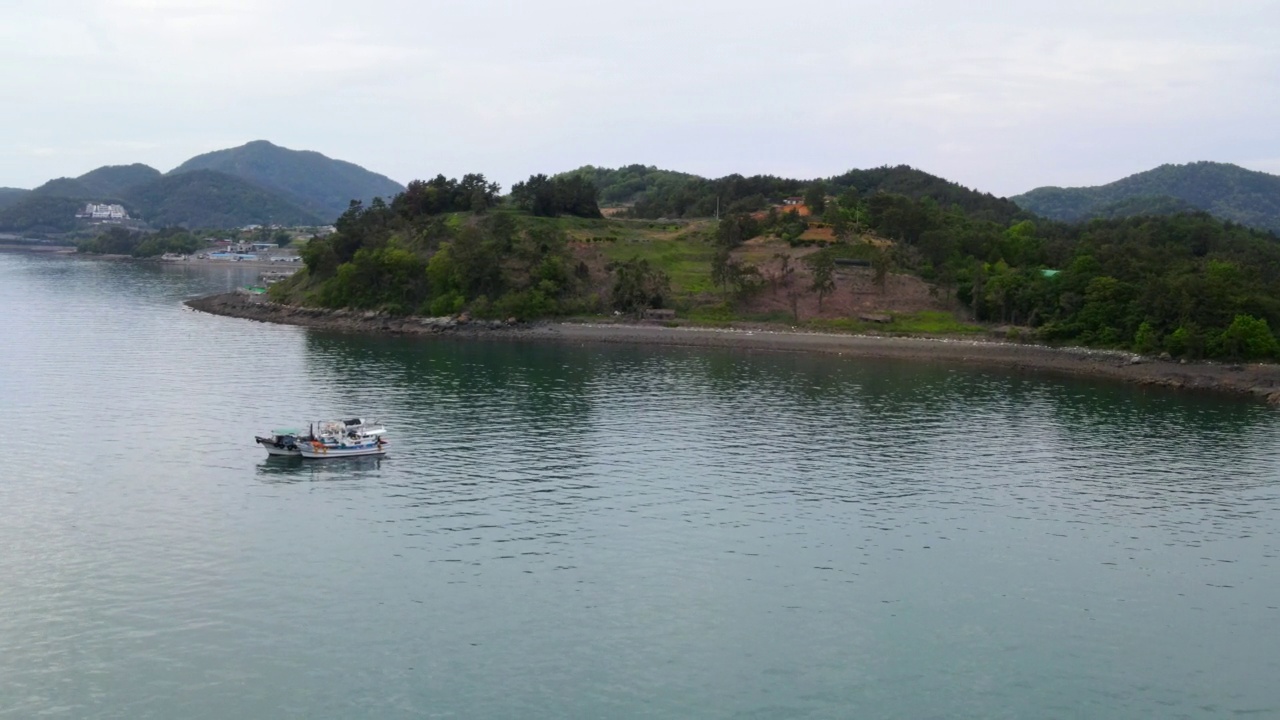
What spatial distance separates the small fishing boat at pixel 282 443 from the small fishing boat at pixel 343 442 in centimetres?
27

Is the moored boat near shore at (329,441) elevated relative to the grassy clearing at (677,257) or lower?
lower

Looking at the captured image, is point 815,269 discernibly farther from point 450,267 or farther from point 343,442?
point 343,442

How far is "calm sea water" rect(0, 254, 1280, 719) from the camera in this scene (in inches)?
1204

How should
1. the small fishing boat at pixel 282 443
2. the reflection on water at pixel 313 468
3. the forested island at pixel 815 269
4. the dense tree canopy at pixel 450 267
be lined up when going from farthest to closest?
the dense tree canopy at pixel 450 267, the forested island at pixel 815 269, the small fishing boat at pixel 282 443, the reflection on water at pixel 313 468

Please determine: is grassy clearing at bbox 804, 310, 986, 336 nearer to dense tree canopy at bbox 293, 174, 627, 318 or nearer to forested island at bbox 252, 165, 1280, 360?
forested island at bbox 252, 165, 1280, 360

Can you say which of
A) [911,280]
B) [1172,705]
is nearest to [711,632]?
[1172,705]

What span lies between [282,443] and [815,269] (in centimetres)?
7864

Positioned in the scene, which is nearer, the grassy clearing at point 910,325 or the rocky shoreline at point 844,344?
the rocky shoreline at point 844,344

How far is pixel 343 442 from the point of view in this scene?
186 ft

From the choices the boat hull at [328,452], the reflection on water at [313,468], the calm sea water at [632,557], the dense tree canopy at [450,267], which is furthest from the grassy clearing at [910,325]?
the reflection on water at [313,468]

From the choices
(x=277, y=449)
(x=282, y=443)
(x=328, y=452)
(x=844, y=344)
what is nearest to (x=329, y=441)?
(x=328, y=452)

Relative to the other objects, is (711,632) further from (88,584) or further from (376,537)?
(88,584)

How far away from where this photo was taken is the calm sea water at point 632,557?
30.6 m

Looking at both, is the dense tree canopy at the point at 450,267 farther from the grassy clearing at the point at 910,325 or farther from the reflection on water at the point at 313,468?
the reflection on water at the point at 313,468
